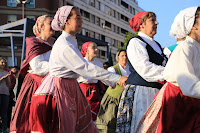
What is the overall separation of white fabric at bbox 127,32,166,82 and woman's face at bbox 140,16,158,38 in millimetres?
77

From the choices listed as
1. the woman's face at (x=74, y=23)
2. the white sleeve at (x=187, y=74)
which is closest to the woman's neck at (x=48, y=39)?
the woman's face at (x=74, y=23)

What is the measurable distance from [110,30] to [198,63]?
60998mm

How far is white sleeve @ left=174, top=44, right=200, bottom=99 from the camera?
3.06 m

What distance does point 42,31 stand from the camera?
6164mm

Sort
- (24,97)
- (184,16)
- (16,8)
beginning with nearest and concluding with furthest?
(184,16)
(24,97)
(16,8)

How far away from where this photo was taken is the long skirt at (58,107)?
419 cm

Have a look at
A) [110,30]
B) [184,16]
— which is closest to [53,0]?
[110,30]

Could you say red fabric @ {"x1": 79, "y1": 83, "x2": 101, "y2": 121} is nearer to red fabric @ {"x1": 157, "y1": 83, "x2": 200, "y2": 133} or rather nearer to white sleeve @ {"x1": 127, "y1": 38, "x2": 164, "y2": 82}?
white sleeve @ {"x1": 127, "y1": 38, "x2": 164, "y2": 82}

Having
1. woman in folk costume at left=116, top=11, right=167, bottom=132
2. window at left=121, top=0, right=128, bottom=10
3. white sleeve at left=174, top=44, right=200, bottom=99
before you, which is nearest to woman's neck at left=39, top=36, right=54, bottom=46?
woman in folk costume at left=116, top=11, right=167, bottom=132

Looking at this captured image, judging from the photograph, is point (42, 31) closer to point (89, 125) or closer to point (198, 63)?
point (89, 125)

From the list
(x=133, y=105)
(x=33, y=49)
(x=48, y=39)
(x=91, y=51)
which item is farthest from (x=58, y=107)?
(x=91, y=51)

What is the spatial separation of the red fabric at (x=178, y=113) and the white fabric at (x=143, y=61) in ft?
2.52

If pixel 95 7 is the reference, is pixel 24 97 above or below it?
below

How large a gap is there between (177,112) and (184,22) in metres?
0.90
